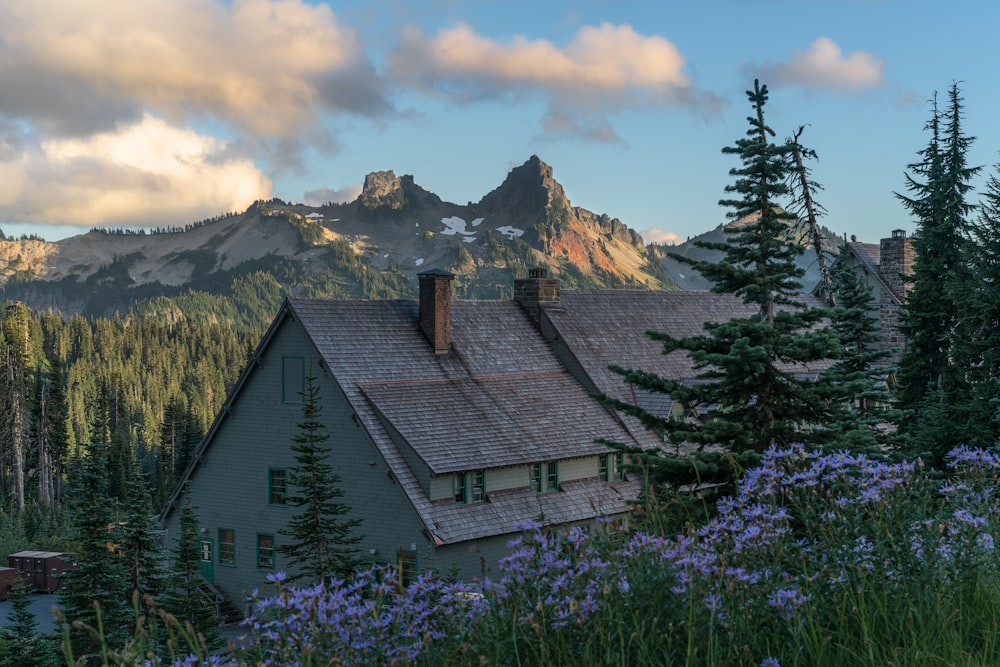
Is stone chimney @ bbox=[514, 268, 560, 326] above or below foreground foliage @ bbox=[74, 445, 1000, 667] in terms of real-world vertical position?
above

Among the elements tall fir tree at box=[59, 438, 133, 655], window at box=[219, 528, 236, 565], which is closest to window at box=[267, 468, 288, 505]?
window at box=[219, 528, 236, 565]

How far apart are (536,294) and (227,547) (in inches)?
701

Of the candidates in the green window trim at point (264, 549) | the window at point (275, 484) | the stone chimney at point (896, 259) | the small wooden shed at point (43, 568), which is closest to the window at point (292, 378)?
the window at point (275, 484)

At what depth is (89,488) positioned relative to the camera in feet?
93.8

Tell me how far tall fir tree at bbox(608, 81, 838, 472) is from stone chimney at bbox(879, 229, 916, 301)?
29.4 metres

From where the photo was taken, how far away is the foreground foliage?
198 inches

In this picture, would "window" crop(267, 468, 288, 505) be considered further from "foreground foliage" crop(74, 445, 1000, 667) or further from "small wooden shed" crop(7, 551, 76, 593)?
"foreground foliage" crop(74, 445, 1000, 667)

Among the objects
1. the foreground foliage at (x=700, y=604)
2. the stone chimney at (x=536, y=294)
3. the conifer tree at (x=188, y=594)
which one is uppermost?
the stone chimney at (x=536, y=294)

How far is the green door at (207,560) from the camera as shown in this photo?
36719mm

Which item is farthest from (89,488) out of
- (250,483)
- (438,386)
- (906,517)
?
(906,517)

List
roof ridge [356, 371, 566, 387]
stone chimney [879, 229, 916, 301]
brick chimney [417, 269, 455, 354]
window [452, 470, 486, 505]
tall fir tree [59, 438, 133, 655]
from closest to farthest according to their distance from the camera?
1. tall fir tree [59, 438, 133, 655]
2. window [452, 470, 486, 505]
3. roof ridge [356, 371, 566, 387]
4. brick chimney [417, 269, 455, 354]
5. stone chimney [879, 229, 916, 301]

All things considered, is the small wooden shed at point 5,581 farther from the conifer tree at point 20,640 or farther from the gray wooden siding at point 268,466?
the conifer tree at point 20,640

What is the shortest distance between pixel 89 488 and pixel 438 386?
12834 millimetres

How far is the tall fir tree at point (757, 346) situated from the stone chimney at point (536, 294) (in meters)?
25.7
